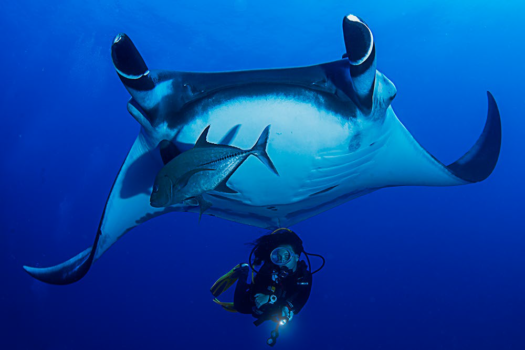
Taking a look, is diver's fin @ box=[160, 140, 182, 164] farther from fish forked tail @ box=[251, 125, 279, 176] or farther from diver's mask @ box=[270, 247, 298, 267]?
diver's mask @ box=[270, 247, 298, 267]

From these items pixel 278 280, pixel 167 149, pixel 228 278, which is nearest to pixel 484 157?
pixel 278 280

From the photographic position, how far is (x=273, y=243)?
2.86 metres

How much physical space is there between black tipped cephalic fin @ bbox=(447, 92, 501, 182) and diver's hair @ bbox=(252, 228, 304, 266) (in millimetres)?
1483

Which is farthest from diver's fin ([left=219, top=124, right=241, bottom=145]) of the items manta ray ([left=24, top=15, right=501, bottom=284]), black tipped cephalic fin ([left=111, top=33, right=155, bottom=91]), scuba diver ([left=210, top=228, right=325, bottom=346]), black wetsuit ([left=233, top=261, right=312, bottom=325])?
black wetsuit ([left=233, top=261, right=312, bottom=325])

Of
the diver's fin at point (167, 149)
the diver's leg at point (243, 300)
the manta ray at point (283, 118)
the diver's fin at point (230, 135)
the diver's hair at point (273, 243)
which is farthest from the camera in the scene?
the diver's leg at point (243, 300)

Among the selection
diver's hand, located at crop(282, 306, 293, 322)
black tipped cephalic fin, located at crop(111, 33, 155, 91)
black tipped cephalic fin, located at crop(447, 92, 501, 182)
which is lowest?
diver's hand, located at crop(282, 306, 293, 322)

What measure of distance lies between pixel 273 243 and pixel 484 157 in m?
2.17

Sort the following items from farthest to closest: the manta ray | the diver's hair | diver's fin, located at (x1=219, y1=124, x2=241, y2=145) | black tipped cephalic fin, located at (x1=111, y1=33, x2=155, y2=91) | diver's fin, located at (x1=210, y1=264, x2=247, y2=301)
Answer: diver's fin, located at (x1=210, y1=264, x2=247, y2=301) → the diver's hair → diver's fin, located at (x1=219, y1=124, x2=241, y2=145) → the manta ray → black tipped cephalic fin, located at (x1=111, y1=33, x2=155, y2=91)

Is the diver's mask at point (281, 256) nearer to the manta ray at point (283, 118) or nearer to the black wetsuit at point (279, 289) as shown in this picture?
the black wetsuit at point (279, 289)

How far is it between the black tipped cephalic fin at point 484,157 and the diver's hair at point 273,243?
1483 mm

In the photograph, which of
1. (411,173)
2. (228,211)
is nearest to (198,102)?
(228,211)

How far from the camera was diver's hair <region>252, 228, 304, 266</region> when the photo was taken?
9.33ft

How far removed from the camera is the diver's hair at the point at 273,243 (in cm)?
284

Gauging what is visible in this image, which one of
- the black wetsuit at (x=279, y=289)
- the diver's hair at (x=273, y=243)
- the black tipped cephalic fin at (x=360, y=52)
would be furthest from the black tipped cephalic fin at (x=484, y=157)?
the black tipped cephalic fin at (x=360, y=52)
